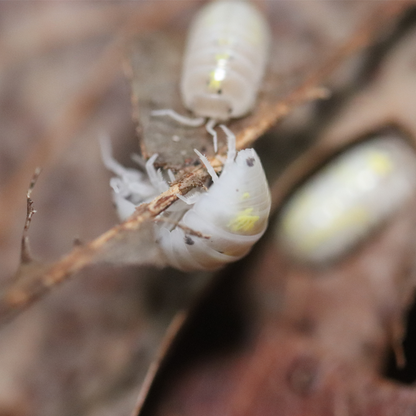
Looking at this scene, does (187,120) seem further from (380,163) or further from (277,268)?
(380,163)

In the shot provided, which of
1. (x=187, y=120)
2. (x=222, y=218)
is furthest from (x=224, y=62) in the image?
(x=222, y=218)

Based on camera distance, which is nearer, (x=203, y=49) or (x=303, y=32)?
(x=203, y=49)

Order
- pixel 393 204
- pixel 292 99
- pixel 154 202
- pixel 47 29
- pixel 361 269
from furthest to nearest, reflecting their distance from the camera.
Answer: pixel 47 29 < pixel 393 204 < pixel 361 269 < pixel 292 99 < pixel 154 202

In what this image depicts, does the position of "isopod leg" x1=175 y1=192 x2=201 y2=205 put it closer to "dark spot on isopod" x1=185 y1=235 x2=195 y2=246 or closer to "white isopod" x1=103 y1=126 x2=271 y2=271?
"white isopod" x1=103 y1=126 x2=271 y2=271

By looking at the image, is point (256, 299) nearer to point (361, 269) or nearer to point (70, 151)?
point (361, 269)

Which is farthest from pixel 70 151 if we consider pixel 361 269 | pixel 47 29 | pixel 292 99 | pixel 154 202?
pixel 361 269

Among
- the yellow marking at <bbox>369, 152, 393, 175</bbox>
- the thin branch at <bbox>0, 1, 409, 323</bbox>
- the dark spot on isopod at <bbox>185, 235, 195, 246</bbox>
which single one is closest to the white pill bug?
the yellow marking at <bbox>369, 152, 393, 175</bbox>
